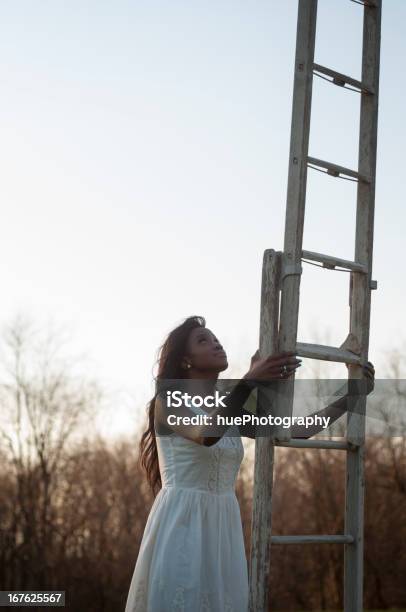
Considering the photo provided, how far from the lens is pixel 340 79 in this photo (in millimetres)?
3400

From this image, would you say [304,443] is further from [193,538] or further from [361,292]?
[361,292]

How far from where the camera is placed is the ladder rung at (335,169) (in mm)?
3252

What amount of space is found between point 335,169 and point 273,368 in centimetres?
87

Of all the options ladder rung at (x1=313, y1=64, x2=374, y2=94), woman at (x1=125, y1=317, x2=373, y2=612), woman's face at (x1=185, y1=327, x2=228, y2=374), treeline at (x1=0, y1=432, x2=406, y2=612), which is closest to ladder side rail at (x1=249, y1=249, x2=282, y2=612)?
woman at (x1=125, y1=317, x2=373, y2=612)

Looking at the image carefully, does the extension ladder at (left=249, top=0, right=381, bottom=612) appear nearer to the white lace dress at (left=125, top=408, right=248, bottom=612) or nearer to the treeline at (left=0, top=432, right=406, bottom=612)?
the white lace dress at (left=125, top=408, right=248, bottom=612)

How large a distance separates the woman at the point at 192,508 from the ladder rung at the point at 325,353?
9 cm

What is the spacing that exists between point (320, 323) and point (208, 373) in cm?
A: 1658

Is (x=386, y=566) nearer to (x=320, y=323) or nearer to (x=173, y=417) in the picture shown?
(x=320, y=323)

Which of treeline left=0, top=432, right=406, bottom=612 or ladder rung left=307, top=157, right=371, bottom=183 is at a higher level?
ladder rung left=307, top=157, right=371, bottom=183

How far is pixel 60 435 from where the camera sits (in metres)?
19.5

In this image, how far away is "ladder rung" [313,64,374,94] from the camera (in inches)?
131

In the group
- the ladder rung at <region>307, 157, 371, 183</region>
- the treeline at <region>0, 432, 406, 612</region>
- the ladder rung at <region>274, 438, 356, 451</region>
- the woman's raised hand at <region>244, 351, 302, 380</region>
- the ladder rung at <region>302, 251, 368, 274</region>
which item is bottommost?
the treeline at <region>0, 432, 406, 612</region>

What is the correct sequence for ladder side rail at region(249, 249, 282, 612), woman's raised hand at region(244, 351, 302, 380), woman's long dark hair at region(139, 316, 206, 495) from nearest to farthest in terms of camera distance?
1. woman's raised hand at region(244, 351, 302, 380)
2. ladder side rail at region(249, 249, 282, 612)
3. woman's long dark hair at region(139, 316, 206, 495)

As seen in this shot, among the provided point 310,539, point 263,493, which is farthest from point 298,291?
point 310,539
